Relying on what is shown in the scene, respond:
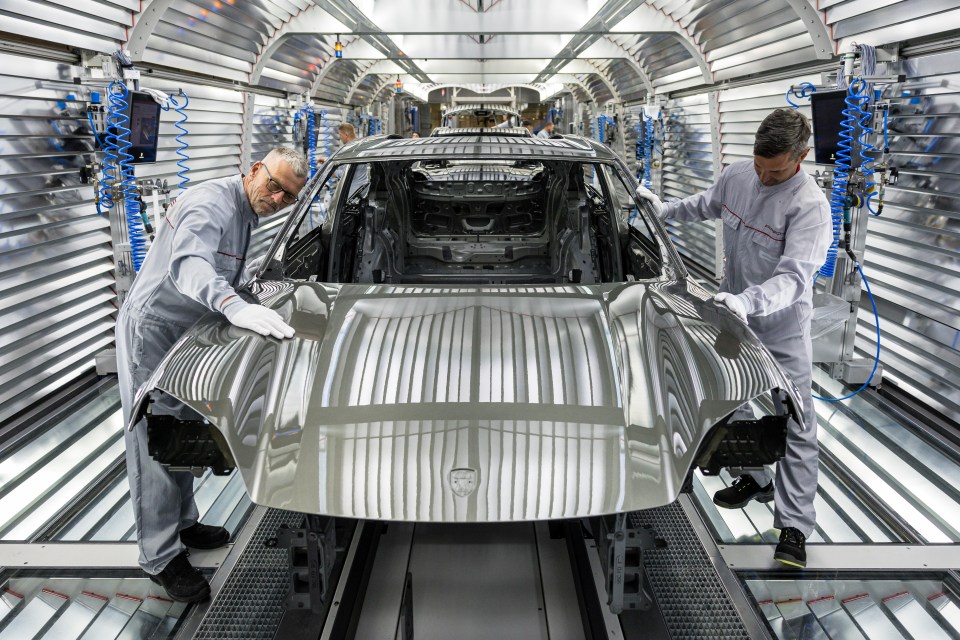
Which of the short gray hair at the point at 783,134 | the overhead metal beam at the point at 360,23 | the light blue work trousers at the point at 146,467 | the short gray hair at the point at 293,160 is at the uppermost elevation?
the overhead metal beam at the point at 360,23

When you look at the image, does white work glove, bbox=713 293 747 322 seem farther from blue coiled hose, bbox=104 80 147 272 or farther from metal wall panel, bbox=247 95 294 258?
metal wall panel, bbox=247 95 294 258

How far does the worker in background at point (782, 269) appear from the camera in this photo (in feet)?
8.45

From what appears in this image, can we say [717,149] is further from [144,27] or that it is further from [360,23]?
[144,27]

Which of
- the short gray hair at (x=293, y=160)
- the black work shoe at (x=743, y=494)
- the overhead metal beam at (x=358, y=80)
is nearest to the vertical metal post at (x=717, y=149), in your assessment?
the black work shoe at (x=743, y=494)

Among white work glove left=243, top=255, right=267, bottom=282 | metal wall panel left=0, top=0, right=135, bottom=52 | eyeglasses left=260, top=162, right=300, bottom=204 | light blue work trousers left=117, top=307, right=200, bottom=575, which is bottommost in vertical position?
light blue work trousers left=117, top=307, right=200, bottom=575

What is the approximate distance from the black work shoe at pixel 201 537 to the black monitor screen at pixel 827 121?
4.42 m

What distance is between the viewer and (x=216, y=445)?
203 centimetres

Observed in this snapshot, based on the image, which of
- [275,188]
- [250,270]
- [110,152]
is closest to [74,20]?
[110,152]

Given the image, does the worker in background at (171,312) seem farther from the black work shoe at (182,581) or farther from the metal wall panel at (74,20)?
the metal wall panel at (74,20)

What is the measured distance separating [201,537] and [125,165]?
3163mm

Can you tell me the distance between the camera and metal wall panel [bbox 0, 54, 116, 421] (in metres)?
4.10

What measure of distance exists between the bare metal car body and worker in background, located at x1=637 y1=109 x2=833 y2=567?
358 mm

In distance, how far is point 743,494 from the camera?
3180 millimetres

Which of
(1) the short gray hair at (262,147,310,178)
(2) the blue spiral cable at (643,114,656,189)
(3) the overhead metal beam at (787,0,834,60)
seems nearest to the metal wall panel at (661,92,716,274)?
(2) the blue spiral cable at (643,114,656,189)
